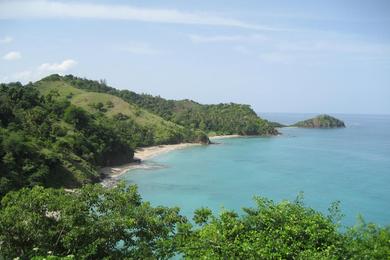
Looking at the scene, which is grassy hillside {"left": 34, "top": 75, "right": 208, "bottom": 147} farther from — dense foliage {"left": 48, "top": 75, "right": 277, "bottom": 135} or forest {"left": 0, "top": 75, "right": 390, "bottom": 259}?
forest {"left": 0, "top": 75, "right": 390, "bottom": 259}

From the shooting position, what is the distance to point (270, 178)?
227ft

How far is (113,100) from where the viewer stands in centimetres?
11956

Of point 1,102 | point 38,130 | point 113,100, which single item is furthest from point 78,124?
point 113,100

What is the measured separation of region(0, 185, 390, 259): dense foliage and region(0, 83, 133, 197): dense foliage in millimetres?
26674

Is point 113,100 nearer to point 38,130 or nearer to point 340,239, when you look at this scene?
point 38,130

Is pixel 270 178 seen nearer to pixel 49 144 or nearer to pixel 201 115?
pixel 49 144


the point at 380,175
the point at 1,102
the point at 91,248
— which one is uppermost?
the point at 1,102

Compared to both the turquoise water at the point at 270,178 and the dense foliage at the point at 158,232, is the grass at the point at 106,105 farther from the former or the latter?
the dense foliage at the point at 158,232

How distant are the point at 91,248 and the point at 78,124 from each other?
5692cm

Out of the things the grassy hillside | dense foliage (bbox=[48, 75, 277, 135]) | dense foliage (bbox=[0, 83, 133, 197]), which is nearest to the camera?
dense foliage (bbox=[0, 83, 133, 197])

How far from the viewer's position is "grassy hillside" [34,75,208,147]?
108025mm

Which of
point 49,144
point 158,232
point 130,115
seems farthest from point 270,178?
point 130,115

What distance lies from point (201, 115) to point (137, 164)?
73327mm

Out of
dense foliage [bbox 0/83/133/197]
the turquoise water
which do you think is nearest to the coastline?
dense foliage [bbox 0/83/133/197]
